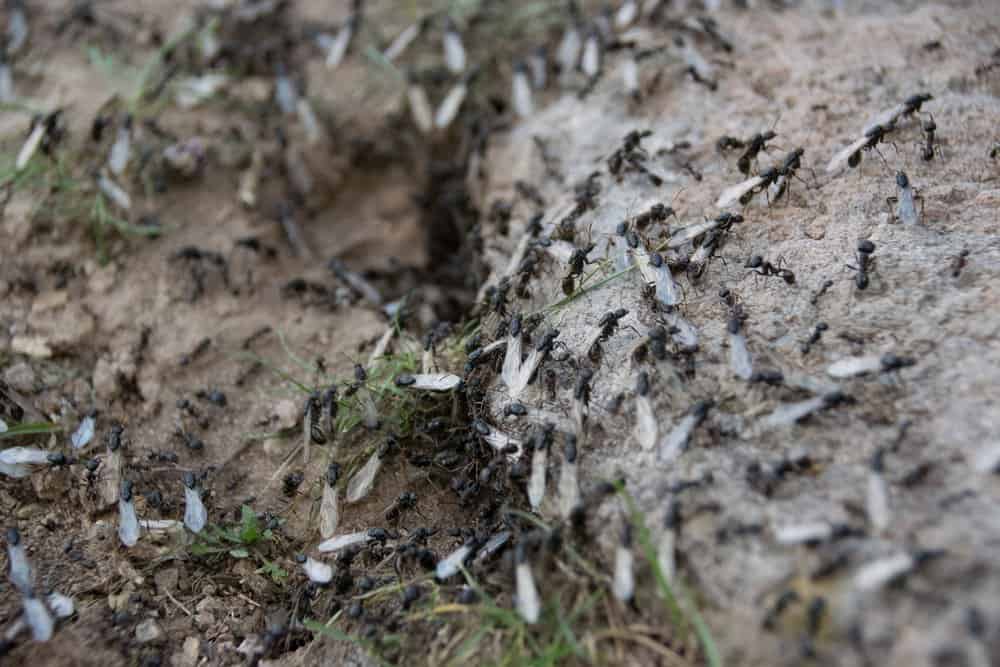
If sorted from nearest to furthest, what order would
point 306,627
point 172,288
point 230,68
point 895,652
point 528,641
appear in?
point 895,652
point 528,641
point 306,627
point 172,288
point 230,68

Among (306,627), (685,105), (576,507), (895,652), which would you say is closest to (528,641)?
(576,507)

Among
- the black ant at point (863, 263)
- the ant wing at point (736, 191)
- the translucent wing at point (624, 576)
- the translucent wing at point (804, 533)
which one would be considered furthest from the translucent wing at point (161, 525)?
the black ant at point (863, 263)

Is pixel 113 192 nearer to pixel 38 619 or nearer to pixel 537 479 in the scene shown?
pixel 38 619

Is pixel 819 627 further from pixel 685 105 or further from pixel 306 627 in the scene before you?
pixel 685 105

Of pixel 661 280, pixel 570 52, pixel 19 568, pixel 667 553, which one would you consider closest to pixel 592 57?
pixel 570 52

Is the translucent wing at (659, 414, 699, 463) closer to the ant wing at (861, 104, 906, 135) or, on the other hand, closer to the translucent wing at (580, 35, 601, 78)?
the ant wing at (861, 104, 906, 135)
